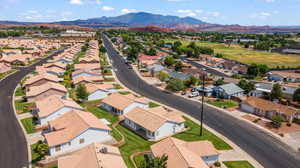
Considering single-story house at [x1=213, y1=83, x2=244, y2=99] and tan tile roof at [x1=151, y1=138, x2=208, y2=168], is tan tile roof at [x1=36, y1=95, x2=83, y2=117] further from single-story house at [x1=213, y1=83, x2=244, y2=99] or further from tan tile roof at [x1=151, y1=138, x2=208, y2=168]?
single-story house at [x1=213, y1=83, x2=244, y2=99]

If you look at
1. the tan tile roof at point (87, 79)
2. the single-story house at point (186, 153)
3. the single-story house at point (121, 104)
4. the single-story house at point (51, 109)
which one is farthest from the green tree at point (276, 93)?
the tan tile roof at point (87, 79)

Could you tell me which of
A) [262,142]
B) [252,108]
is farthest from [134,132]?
[252,108]

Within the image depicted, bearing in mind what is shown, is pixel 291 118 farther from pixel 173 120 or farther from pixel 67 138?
pixel 67 138

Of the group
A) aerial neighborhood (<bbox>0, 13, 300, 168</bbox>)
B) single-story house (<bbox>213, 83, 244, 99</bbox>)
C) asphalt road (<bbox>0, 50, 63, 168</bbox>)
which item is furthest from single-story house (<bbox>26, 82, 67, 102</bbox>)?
single-story house (<bbox>213, 83, 244, 99</bbox>)

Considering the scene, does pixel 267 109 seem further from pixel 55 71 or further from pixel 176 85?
pixel 55 71

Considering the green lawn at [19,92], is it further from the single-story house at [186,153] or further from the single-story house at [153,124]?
the single-story house at [186,153]

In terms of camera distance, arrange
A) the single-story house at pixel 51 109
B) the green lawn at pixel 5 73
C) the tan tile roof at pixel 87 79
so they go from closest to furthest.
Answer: the single-story house at pixel 51 109, the tan tile roof at pixel 87 79, the green lawn at pixel 5 73
